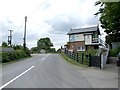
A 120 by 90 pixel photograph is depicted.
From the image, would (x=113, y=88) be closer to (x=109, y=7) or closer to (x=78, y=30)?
(x=109, y=7)

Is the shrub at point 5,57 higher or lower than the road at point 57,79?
higher

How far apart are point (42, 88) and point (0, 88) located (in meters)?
1.96

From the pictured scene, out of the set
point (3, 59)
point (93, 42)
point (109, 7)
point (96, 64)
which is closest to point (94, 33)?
point (93, 42)

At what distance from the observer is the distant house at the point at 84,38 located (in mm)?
78856

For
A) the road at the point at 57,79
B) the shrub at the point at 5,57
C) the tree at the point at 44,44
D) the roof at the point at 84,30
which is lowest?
the road at the point at 57,79

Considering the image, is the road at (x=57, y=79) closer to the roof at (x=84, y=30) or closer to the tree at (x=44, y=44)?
the roof at (x=84, y=30)

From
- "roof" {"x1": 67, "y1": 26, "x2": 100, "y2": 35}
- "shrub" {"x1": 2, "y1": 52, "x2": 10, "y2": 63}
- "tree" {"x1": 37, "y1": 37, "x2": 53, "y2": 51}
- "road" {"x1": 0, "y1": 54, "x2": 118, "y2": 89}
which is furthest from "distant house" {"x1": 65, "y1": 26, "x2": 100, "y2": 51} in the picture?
"road" {"x1": 0, "y1": 54, "x2": 118, "y2": 89}

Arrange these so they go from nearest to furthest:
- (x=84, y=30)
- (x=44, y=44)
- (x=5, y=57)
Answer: (x=5, y=57)
(x=84, y=30)
(x=44, y=44)

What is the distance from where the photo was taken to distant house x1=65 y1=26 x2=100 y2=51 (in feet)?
259

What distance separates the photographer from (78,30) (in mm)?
88062

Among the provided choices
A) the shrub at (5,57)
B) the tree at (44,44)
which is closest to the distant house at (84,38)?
the shrub at (5,57)

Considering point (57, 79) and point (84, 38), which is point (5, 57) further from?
point (84, 38)

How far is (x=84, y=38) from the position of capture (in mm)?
82688

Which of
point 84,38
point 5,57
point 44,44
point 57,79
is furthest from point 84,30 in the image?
point 57,79
